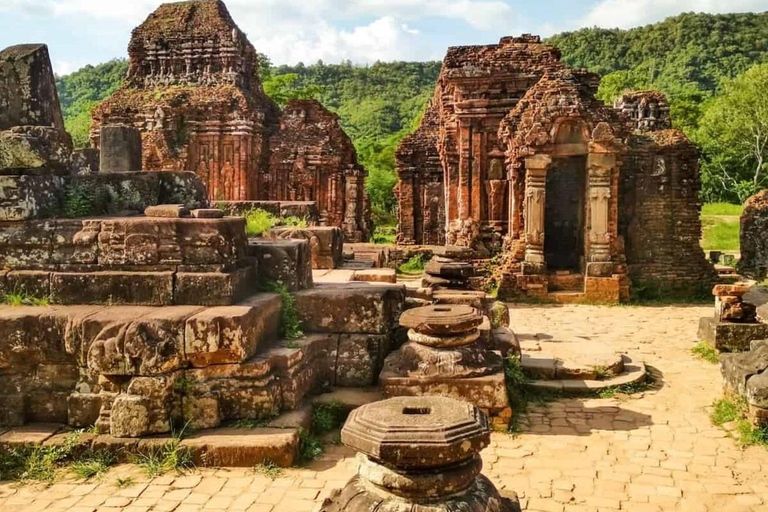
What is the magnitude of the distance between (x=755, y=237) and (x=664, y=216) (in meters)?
4.60

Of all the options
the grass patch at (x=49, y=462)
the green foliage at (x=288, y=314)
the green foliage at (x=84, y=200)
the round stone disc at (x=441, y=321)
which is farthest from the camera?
the green foliage at (x=84, y=200)

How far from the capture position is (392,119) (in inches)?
2186

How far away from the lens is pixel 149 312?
5145mm

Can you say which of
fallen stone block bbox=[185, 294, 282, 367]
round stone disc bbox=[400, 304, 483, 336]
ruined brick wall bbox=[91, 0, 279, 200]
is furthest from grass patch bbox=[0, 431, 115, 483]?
ruined brick wall bbox=[91, 0, 279, 200]

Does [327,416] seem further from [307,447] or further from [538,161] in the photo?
[538,161]

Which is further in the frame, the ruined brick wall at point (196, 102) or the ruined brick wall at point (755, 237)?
the ruined brick wall at point (196, 102)

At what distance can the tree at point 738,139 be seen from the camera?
3509 cm

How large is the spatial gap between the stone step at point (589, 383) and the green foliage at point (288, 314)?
2.47m

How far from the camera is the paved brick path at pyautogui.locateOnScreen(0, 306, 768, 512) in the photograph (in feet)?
13.6

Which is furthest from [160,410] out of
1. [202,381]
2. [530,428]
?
[530,428]

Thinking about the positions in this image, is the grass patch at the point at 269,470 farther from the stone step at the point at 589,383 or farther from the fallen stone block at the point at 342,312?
the stone step at the point at 589,383

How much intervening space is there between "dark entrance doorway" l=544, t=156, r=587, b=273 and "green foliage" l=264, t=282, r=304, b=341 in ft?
34.4

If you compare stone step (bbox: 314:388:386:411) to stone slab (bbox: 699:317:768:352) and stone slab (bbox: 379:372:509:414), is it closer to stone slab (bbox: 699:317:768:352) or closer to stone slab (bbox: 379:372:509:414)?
stone slab (bbox: 379:372:509:414)

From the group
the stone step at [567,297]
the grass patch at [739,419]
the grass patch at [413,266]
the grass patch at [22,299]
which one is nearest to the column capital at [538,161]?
the stone step at [567,297]
